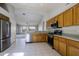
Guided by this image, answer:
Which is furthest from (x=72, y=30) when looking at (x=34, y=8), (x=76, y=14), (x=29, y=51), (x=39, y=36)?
(x=34, y=8)

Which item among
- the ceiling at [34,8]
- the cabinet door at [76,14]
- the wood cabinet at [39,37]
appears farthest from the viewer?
the wood cabinet at [39,37]

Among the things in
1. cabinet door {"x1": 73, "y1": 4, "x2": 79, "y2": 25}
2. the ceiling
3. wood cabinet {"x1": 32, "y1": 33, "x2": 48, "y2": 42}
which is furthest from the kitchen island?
cabinet door {"x1": 73, "y1": 4, "x2": 79, "y2": 25}

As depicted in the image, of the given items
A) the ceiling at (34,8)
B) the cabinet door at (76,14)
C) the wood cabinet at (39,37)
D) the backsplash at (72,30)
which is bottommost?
the wood cabinet at (39,37)

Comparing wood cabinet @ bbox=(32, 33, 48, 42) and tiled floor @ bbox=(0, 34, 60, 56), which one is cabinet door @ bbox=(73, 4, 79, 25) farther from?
wood cabinet @ bbox=(32, 33, 48, 42)

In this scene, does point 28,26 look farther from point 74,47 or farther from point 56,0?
point 56,0

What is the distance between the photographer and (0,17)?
15.5 ft

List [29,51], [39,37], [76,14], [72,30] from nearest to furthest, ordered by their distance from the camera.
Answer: [76,14] < [72,30] < [29,51] < [39,37]

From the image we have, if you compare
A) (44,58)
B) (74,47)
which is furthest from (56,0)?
(74,47)

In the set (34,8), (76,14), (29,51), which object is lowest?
(29,51)

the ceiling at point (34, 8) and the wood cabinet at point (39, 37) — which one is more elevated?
the ceiling at point (34, 8)

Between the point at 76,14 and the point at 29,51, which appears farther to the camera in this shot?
the point at 29,51

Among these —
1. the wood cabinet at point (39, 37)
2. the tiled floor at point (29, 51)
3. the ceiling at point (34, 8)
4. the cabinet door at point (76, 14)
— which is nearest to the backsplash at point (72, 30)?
the cabinet door at point (76, 14)

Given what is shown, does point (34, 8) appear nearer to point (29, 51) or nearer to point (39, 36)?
Result: point (39, 36)

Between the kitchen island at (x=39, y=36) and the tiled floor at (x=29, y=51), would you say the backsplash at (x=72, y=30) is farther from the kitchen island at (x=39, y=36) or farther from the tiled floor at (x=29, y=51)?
the kitchen island at (x=39, y=36)
